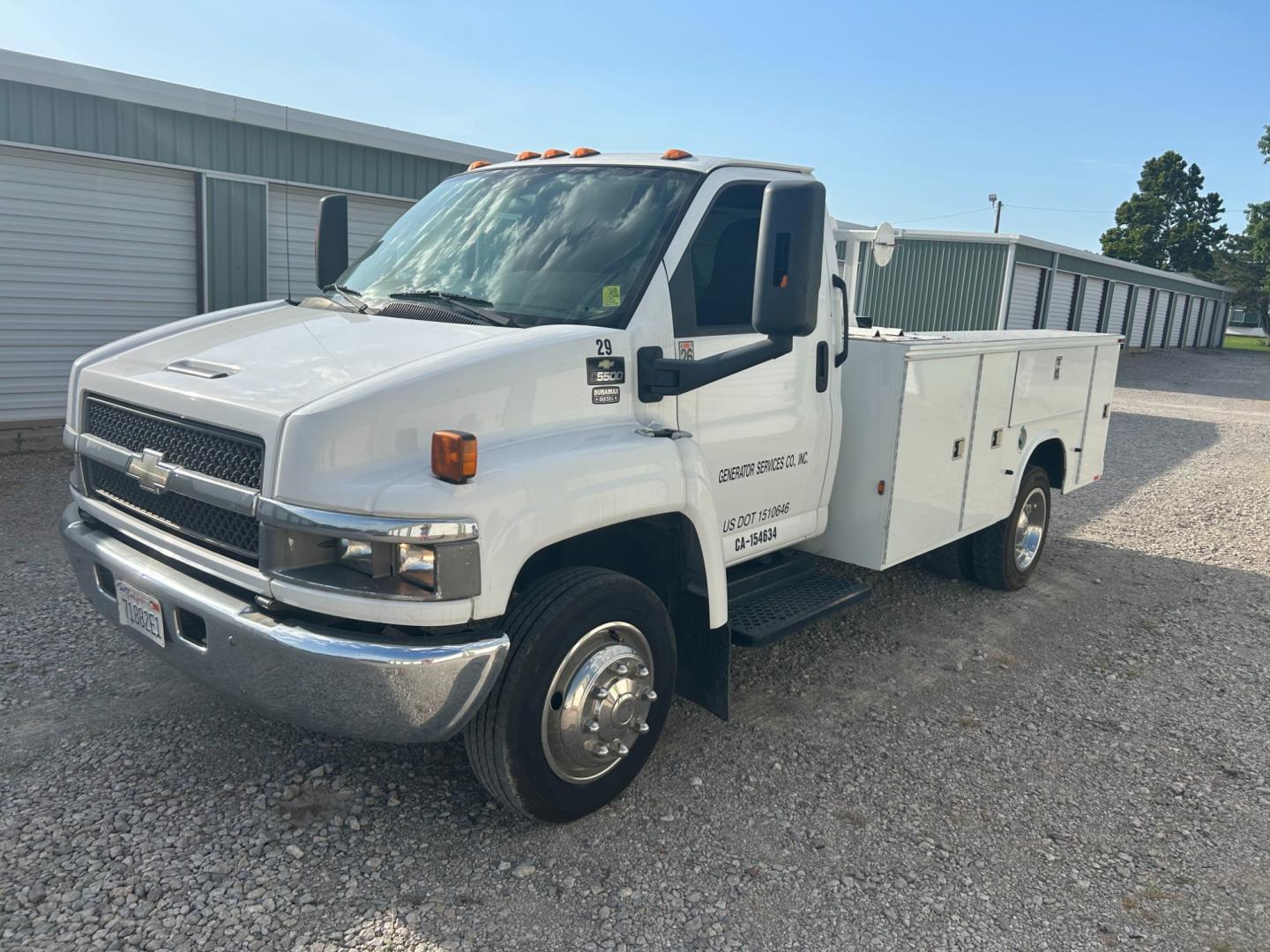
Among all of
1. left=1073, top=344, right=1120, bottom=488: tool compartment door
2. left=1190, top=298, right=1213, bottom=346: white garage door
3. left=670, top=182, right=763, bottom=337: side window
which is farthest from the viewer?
left=1190, top=298, right=1213, bottom=346: white garage door

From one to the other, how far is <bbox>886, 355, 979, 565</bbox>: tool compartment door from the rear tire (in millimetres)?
944

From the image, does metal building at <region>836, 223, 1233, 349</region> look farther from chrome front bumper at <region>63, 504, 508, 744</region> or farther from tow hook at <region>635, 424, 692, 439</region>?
chrome front bumper at <region>63, 504, 508, 744</region>

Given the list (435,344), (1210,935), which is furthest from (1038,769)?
(435,344)

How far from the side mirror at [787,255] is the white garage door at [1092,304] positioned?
31.2 metres

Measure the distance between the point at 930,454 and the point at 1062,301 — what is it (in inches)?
1078

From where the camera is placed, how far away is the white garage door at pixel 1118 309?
112ft

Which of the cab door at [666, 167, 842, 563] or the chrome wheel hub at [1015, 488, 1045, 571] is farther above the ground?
the cab door at [666, 167, 842, 563]

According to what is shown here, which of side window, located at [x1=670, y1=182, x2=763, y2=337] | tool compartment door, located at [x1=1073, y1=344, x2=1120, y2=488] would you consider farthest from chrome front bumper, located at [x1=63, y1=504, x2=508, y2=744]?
tool compartment door, located at [x1=1073, y1=344, x2=1120, y2=488]

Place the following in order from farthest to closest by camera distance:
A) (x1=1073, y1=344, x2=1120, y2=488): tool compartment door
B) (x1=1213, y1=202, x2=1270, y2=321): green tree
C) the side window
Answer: (x1=1213, y1=202, x2=1270, y2=321): green tree < (x1=1073, y1=344, x2=1120, y2=488): tool compartment door < the side window

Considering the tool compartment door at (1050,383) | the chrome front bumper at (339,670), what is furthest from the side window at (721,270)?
the tool compartment door at (1050,383)

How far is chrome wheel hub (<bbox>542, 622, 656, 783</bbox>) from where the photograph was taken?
3.24 m

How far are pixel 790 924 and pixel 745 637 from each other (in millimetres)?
1168

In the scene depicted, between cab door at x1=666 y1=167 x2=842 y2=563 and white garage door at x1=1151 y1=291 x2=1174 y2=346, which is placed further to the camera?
white garage door at x1=1151 y1=291 x2=1174 y2=346

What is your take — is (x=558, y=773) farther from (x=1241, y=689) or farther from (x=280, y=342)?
(x=1241, y=689)
